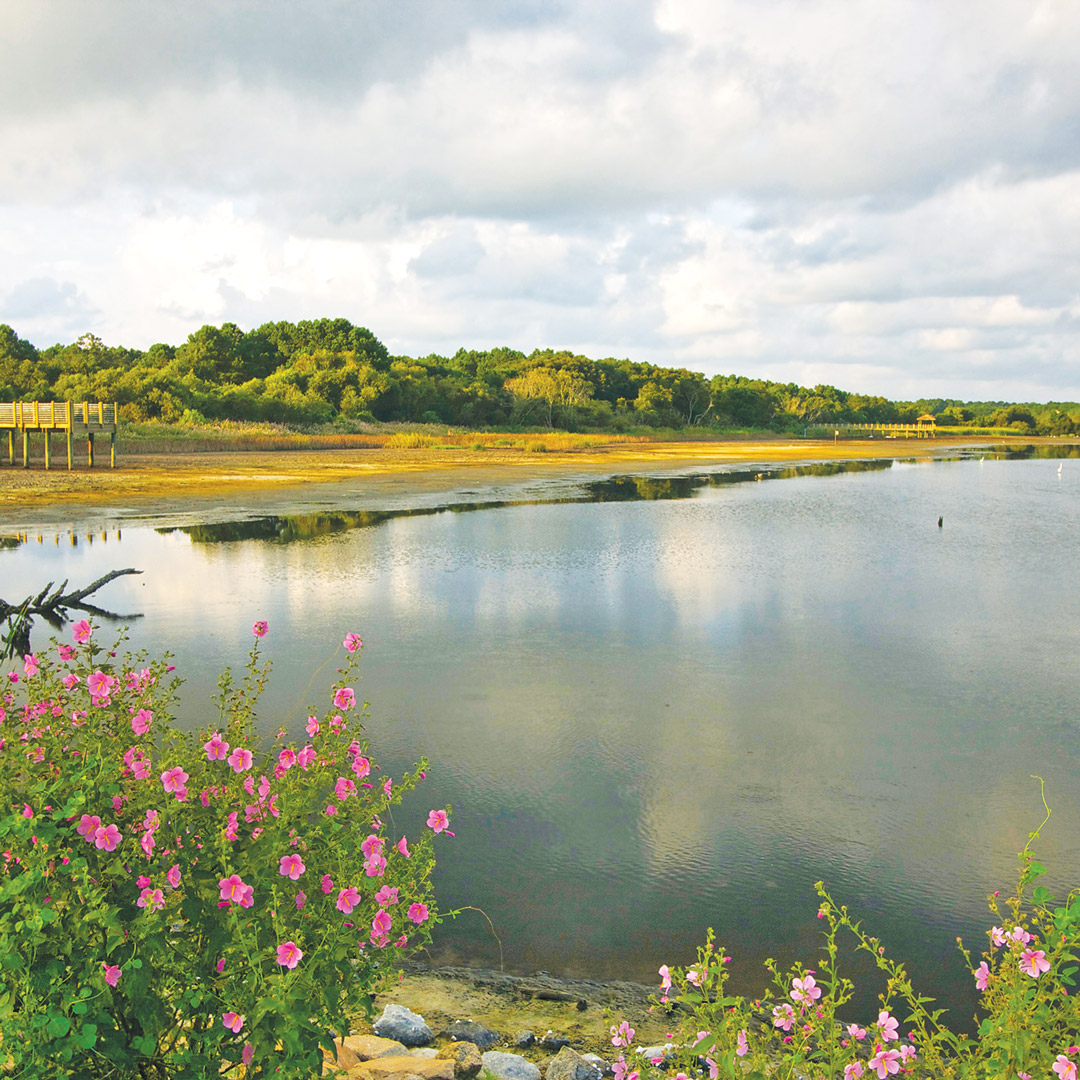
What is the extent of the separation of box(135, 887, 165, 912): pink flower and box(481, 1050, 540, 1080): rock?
1.52 meters

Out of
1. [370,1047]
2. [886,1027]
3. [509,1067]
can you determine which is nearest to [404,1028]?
[370,1047]

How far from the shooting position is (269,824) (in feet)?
8.71

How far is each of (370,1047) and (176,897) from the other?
1.26 metres

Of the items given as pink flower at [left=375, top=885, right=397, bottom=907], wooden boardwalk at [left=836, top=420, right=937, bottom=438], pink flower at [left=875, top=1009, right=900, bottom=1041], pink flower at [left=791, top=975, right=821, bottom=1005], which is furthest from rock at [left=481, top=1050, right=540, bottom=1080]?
wooden boardwalk at [left=836, top=420, right=937, bottom=438]

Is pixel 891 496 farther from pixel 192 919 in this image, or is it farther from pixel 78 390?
pixel 78 390

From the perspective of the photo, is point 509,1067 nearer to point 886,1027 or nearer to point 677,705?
point 886,1027

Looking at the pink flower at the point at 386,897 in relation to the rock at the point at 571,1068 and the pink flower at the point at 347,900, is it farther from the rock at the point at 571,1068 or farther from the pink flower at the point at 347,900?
the rock at the point at 571,1068

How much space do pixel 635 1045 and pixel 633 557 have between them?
12755mm

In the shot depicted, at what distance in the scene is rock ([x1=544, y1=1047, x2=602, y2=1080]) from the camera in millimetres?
3260

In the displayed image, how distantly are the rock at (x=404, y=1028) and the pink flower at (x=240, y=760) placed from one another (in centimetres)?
147

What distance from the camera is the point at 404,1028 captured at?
357 cm

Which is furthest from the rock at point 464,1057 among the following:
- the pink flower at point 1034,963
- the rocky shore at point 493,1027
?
the pink flower at point 1034,963

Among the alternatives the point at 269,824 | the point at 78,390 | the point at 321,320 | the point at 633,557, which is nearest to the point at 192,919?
the point at 269,824

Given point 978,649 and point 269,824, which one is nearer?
point 269,824
